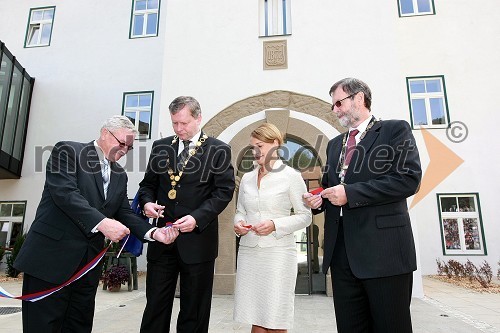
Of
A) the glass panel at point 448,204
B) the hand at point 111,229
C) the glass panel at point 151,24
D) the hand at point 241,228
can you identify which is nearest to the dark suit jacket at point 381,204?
the hand at point 241,228

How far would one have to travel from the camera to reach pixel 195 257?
95.3 inches

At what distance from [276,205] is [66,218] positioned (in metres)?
1.55

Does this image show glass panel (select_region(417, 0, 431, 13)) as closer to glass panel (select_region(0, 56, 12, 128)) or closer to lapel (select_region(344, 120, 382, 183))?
lapel (select_region(344, 120, 382, 183))

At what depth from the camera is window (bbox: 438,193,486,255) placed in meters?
9.27

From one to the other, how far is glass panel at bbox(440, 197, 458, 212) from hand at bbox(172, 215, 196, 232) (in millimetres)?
9338

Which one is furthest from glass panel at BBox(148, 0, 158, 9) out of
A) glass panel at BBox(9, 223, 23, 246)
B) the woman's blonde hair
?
the woman's blonde hair

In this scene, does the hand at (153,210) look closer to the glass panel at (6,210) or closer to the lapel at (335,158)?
the lapel at (335,158)

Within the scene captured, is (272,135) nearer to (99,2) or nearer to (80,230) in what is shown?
(80,230)

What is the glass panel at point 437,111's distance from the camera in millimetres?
9878

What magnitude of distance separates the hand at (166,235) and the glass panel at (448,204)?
942 cm

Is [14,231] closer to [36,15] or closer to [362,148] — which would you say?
[36,15]

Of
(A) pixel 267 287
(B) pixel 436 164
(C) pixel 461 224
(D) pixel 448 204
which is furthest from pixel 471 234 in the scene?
(A) pixel 267 287

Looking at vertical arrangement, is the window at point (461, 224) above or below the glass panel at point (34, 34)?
below

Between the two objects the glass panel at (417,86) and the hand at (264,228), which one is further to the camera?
the glass panel at (417,86)
